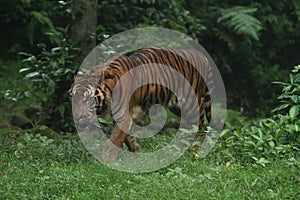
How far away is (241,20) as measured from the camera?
34.8 feet

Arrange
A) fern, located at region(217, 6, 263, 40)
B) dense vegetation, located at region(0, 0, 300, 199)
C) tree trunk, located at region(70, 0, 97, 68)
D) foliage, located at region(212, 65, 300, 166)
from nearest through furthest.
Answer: dense vegetation, located at region(0, 0, 300, 199) < foliage, located at region(212, 65, 300, 166) < tree trunk, located at region(70, 0, 97, 68) < fern, located at region(217, 6, 263, 40)

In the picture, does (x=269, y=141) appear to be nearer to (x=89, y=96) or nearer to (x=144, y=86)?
(x=144, y=86)

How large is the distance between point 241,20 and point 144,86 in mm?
4861

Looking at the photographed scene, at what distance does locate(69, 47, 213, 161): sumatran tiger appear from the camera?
577 centimetres

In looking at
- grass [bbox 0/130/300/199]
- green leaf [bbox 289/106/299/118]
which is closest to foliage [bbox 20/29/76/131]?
grass [bbox 0/130/300/199]

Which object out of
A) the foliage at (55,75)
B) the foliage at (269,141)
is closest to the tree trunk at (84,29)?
the foliage at (55,75)

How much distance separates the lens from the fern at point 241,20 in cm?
1049

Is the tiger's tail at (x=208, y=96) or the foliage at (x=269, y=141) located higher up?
the foliage at (x=269, y=141)

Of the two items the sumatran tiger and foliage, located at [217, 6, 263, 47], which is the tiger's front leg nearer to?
the sumatran tiger

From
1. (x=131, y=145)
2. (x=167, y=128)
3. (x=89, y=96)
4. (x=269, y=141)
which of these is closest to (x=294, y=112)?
(x=269, y=141)

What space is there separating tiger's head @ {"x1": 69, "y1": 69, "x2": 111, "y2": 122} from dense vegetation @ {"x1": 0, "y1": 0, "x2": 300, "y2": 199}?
0.45m

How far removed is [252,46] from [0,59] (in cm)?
537

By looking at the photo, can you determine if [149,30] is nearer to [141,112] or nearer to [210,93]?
[210,93]

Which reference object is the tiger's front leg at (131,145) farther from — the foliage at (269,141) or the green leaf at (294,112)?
the green leaf at (294,112)
